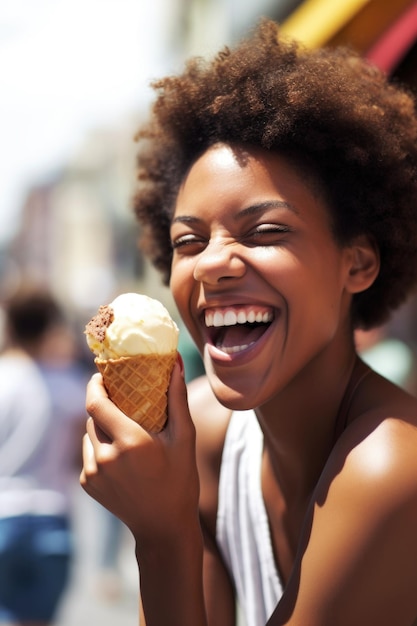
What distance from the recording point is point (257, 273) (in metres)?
2.19

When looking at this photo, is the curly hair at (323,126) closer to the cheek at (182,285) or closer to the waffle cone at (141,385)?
the cheek at (182,285)

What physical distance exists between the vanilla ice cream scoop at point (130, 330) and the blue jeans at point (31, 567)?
2747 mm

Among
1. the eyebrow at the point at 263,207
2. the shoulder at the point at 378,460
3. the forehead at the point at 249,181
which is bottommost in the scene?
the shoulder at the point at 378,460

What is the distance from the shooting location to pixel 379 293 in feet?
8.88

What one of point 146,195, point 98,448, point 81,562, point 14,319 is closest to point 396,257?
point 146,195

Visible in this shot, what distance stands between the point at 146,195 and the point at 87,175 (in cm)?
3416

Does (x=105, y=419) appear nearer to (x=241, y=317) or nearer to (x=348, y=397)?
(x=241, y=317)

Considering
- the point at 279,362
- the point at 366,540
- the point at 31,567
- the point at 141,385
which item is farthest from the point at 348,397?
the point at 31,567

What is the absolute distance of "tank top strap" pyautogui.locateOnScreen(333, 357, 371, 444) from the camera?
2.38 metres

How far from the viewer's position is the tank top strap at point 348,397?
2.38 metres

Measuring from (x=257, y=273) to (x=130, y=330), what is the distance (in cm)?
35

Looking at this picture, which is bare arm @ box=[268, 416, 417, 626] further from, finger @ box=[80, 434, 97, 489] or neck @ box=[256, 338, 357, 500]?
finger @ box=[80, 434, 97, 489]

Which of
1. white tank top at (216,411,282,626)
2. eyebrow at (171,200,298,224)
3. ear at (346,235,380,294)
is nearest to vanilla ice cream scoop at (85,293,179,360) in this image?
eyebrow at (171,200,298,224)

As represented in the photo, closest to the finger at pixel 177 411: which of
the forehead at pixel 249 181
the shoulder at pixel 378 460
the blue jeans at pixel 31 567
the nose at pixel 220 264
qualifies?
the nose at pixel 220 264
